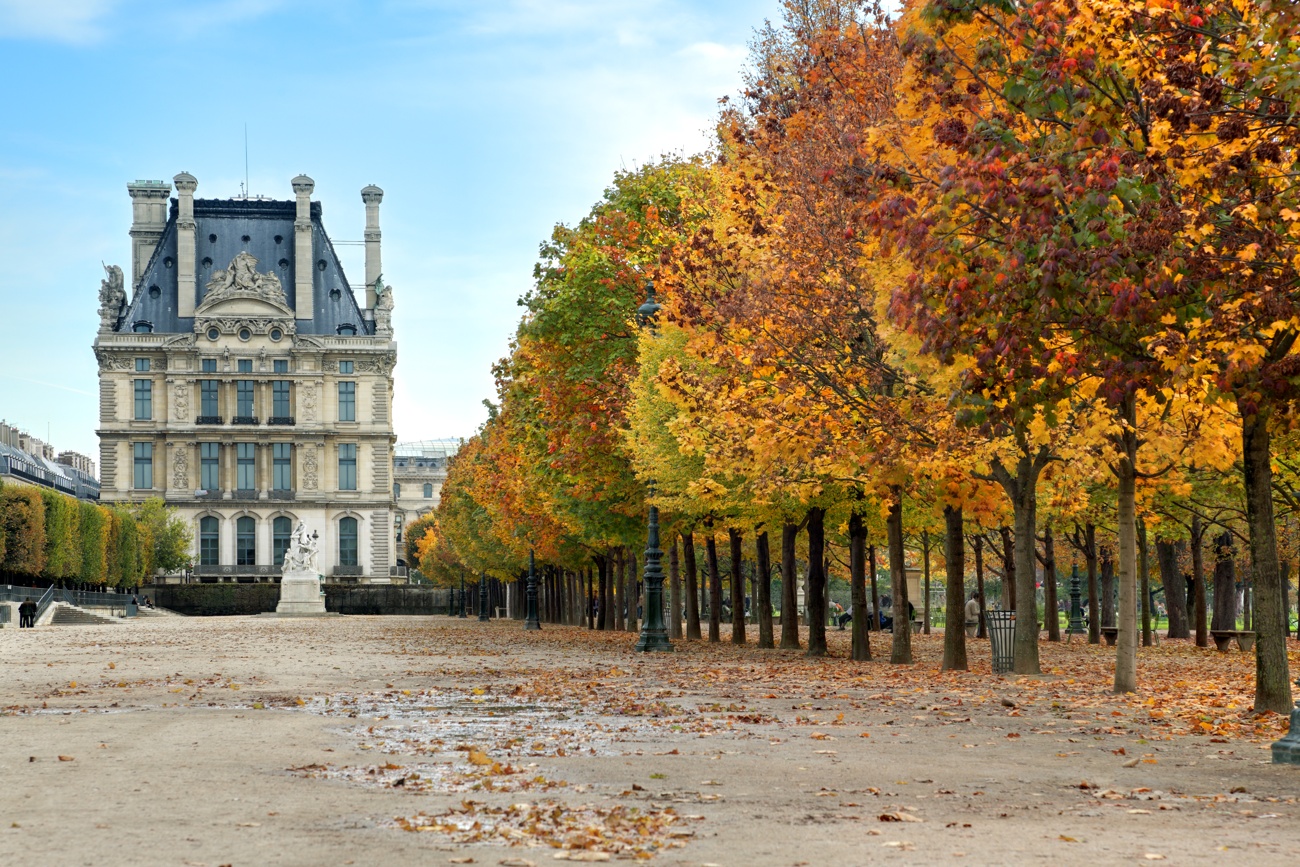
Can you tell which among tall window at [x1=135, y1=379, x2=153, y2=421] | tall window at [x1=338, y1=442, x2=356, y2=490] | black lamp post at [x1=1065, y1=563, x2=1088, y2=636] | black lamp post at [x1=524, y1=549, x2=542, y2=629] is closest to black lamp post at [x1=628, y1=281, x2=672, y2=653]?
black lamp post at [x1=1065, y1=563, x2=1088, y2=636]

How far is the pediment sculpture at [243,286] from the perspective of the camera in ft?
458

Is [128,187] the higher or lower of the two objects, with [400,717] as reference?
higher

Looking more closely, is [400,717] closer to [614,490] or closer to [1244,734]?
[1244,734]

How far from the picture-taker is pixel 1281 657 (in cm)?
1628

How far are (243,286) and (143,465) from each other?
17057 mm

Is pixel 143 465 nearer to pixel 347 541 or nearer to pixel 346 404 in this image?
pixel 346 404

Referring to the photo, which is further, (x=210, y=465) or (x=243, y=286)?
(x=210, y=465)

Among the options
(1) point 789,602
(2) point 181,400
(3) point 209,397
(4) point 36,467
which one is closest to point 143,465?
(2) point 181,400

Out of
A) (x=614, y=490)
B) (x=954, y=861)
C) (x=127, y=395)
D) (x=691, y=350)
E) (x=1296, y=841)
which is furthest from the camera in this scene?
(x=127, y=395)

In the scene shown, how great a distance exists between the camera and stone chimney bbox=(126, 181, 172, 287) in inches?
5787

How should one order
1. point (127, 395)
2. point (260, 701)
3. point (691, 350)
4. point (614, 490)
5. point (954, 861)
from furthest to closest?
point (127, 395)
point (614, 490)
point (691, 350)
point (260, 701)
point (954, 861)

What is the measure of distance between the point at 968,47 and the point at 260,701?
1039cm

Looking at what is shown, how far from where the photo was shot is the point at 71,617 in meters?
79.2

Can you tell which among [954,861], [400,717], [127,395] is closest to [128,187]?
Result: [127,395]
